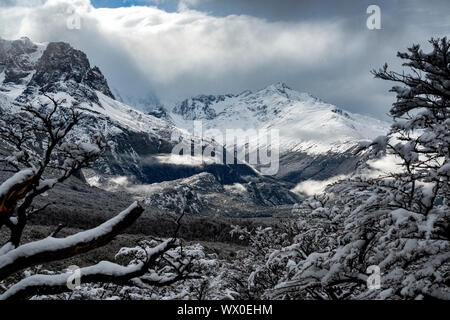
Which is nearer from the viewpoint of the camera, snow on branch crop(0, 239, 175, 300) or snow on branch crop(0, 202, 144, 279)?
snow on branch crop(0, 202, 144, 279)

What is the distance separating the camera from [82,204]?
18025 cm

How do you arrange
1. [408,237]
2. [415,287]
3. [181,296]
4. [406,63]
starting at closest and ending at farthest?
[415,287] < [408,237] < [406,63] < [181,296]

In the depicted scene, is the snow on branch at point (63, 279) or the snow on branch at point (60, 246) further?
the snow on branch at point (63, 279)

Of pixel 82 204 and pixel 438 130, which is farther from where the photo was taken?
pixel 82 204

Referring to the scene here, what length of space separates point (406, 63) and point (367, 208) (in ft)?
19.3

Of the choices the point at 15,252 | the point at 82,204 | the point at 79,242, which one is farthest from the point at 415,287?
the point at 82,204

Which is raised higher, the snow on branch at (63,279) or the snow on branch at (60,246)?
the snow on branch at (60,246)

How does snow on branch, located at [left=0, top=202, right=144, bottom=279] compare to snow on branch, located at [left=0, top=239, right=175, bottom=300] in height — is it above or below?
above

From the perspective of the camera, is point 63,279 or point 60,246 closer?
point 60,246

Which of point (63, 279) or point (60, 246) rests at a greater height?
point (60, 246)

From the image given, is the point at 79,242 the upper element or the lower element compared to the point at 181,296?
upper
